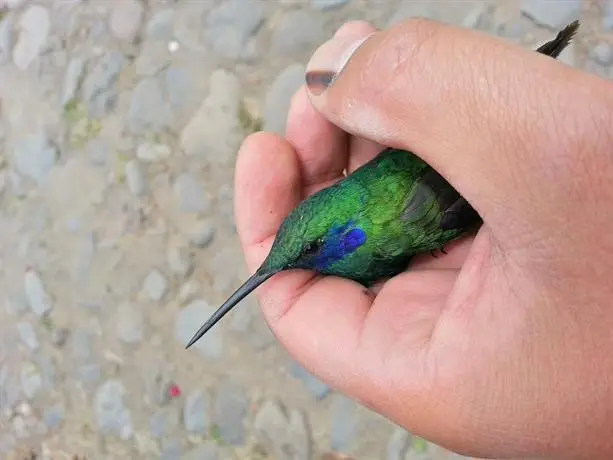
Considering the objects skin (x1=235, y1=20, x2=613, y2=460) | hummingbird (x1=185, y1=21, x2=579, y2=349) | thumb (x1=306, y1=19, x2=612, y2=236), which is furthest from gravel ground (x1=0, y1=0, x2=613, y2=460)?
thumb (x1=306, y1=19, x2=612, y2=236)

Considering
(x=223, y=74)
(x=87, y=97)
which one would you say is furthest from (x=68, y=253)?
(x=223, y=74)

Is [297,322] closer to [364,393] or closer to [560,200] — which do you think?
[364,393]

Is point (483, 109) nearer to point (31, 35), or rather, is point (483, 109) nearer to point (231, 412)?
point (231, 412)

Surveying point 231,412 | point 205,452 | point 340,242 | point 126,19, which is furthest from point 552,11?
point 205,452

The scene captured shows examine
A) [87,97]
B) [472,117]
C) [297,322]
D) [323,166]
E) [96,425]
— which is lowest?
[96,425]

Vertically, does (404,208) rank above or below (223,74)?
above

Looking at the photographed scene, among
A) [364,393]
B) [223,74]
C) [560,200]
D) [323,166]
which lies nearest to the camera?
[560,200]
